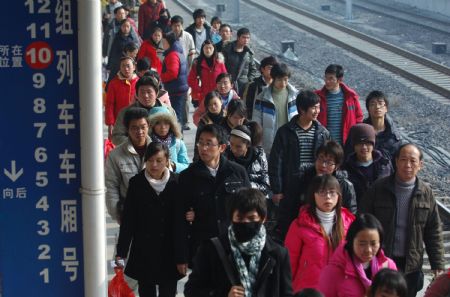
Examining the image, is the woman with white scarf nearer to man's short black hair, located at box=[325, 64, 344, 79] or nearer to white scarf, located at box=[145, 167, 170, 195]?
white scarf, located at box=[145, 167, 170, 195]

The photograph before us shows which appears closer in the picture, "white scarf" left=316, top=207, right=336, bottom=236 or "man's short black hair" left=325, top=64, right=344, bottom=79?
"white scarf" left=316, top=207, right=336, bottom=236

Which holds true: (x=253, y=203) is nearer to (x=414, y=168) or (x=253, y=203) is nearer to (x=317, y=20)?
(x=414, y=168)

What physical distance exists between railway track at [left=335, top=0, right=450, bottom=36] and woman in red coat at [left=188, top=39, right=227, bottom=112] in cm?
1914

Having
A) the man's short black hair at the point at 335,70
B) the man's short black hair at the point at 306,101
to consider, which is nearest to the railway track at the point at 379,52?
the man's short black hair at the point at 335,70

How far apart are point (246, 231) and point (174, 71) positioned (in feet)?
29.0

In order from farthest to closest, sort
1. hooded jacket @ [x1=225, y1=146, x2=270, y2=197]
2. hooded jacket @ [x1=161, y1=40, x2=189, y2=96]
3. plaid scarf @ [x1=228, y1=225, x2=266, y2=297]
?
hooded jacket @ [x1=161, y1=40, x2=189, y2=96]
hooded jacket @ [x1=225, y1=146, x2=270, y2=197]
plaid scarf @ [x1=228, y1=225, x2=266, y2=297]

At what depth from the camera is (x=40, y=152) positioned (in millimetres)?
5254

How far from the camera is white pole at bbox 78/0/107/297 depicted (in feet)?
16.8

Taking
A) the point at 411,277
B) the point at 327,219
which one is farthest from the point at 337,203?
the point at 411,277

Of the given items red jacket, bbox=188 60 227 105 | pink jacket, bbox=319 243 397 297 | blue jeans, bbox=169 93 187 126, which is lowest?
pink jacket, bbox=319 243 397 297

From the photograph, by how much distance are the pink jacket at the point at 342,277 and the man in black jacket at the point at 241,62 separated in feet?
27.1

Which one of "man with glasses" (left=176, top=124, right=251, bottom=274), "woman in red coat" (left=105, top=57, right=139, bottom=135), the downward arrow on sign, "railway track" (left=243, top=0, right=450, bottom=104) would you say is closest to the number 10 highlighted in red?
the downward arrow on sign

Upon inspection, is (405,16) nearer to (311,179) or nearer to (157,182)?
(311,179)

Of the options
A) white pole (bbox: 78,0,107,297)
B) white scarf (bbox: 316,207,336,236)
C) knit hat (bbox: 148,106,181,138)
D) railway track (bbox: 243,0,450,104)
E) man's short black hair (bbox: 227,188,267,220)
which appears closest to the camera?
white pole (bbox: 78,0,107,297)
